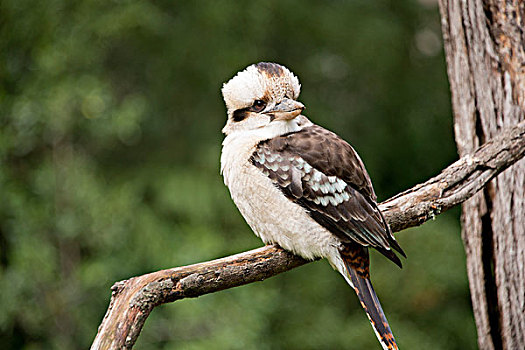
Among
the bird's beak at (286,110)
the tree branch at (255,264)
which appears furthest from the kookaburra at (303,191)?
the tree branch at (255,264)

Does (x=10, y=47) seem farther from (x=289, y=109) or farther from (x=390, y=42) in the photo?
(x=390, y=42)

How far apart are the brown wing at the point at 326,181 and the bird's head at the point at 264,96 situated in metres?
0.10

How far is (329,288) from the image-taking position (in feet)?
15.9

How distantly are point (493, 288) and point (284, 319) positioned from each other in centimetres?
221

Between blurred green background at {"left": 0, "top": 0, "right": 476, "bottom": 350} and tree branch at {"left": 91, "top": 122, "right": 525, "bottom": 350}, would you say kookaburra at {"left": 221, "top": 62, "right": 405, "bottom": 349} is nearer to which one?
tree branch at {"left": 91, "top": 122, "right": 525, "bottom": 350}

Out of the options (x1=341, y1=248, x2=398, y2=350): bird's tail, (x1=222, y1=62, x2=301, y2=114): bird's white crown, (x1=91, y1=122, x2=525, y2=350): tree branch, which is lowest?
(x1=341, y1=248, x2=398, y2=350): bird's tail

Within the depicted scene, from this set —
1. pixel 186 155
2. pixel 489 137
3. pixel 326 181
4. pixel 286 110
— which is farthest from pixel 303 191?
pixel 186 155

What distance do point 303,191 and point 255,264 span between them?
0.33 meters

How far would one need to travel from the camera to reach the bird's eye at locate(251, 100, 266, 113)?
2539 millimetres

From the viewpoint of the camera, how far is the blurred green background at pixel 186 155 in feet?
12.9

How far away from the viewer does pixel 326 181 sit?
94.0 inches

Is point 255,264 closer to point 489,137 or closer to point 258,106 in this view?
point 258,106

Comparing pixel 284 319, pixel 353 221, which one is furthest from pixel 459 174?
pixel 284 319

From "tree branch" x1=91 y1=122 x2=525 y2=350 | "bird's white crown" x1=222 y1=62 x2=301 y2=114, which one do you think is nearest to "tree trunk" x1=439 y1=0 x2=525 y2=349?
"tree branch" x1=91 y1=122 x2=525 y2=350
